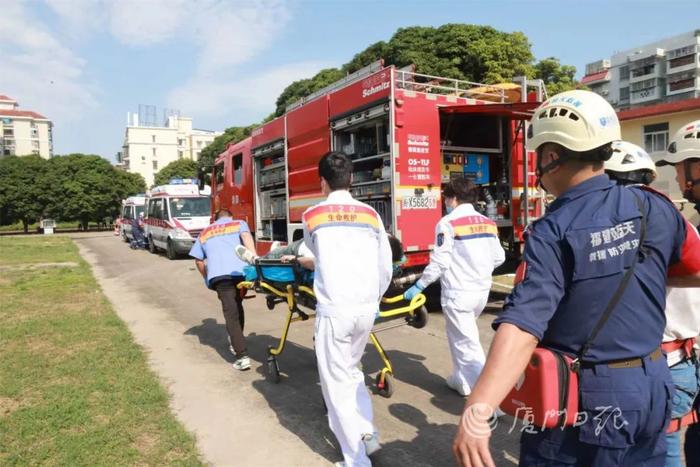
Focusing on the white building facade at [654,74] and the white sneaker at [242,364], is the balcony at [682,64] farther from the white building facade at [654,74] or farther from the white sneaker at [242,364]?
the white sneaker at [242,364]

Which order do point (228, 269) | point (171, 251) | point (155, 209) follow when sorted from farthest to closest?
point (155, 209)
point (171, 251)
point (228, 269)

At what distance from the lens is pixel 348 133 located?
8328 mm

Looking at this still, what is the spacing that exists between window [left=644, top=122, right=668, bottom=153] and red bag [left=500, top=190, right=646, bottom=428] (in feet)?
97.6

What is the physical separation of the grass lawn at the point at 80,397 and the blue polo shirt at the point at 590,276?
9.19 ft

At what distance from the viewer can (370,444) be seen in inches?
132

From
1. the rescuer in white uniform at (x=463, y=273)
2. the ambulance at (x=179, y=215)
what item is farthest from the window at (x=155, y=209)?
the rescuer in white uniform at (x=463, y=273)

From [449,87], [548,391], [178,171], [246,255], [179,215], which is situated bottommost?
[548,391]

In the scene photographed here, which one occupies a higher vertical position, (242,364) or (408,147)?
(408,147)

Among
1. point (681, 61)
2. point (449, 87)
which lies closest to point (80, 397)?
point (449, 87)

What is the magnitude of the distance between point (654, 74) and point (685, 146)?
88461 mm

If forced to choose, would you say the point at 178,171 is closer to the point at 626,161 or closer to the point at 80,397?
the point at 80,397

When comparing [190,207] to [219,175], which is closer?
[219,175]

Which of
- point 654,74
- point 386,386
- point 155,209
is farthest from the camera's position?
point 654,74

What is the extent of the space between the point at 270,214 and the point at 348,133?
3511mm
